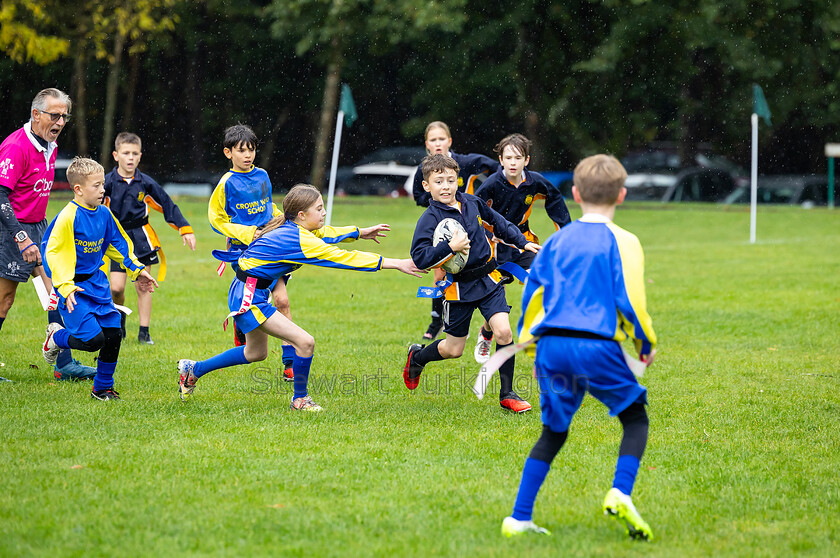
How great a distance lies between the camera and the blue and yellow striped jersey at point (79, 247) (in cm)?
650

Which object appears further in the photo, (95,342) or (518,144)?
(518,144)

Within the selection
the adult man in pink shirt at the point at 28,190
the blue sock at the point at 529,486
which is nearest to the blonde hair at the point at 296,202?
the adult man in pink shirt at the point at 28,190

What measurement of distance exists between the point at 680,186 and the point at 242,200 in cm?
2501

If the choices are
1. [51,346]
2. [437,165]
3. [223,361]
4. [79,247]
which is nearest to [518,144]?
[437,165]

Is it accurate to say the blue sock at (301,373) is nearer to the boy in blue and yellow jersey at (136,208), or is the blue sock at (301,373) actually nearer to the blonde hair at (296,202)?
the blonde hair at (296,202)

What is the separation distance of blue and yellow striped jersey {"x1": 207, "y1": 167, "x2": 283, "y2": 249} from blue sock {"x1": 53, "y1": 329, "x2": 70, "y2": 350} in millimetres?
1557

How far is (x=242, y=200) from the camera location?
7.83 m

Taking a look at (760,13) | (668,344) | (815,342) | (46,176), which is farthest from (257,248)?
(760,13)

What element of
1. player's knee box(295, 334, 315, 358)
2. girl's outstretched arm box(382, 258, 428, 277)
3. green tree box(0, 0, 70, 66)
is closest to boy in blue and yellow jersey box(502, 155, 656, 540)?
girl's outstretched arm box(382, 258, 428, 277)

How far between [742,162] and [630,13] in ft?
35.0

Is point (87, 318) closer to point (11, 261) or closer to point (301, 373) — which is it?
point (11, 261)

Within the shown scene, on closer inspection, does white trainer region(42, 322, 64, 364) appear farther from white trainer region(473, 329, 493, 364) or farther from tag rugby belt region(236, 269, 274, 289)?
Answer: white trainer region(473, 329, 493, 364)

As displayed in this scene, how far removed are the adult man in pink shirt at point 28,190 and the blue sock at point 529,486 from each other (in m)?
4.34

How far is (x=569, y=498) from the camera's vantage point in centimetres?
473
